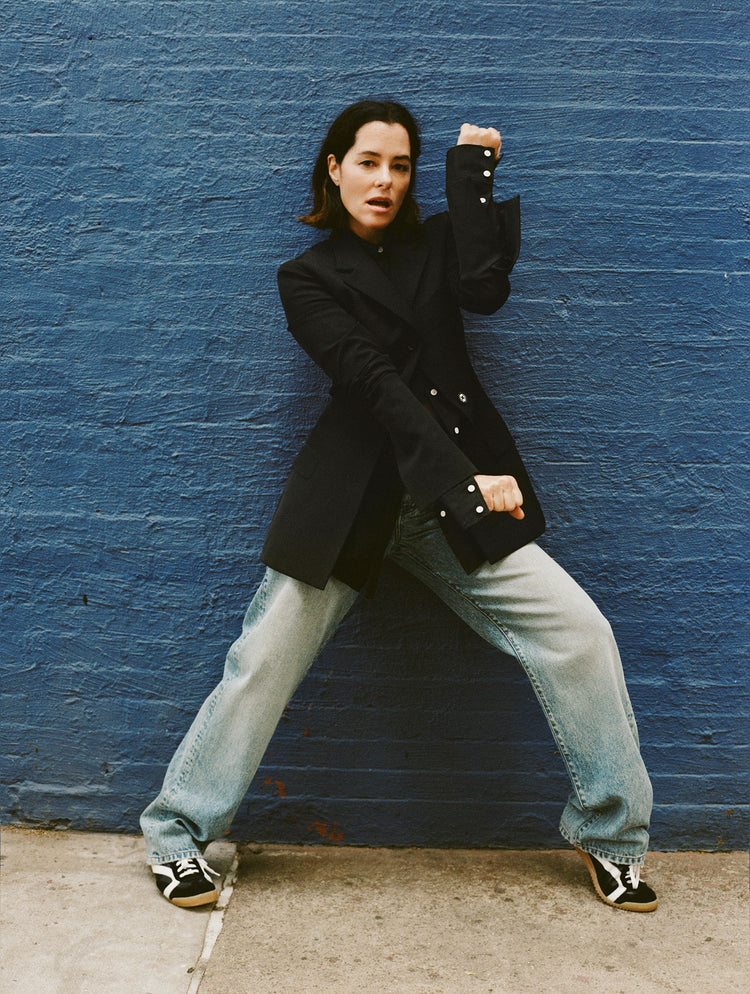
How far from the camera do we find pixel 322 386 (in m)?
2.99

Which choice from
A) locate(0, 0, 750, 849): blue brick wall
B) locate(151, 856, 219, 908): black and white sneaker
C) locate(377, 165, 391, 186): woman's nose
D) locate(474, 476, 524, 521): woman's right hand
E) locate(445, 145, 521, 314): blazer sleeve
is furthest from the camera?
locate(0, 0, 750, 849): blue brick wall

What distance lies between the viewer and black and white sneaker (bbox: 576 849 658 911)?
2.73m

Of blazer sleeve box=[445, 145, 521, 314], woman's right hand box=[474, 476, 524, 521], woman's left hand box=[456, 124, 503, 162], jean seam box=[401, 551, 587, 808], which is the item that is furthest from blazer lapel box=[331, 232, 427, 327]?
jean seam box=[401, 551, 587, 808]

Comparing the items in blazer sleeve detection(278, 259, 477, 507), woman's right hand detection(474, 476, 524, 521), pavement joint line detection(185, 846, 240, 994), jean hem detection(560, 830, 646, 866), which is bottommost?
pavement joint line detection(185, 846, 240, 994)

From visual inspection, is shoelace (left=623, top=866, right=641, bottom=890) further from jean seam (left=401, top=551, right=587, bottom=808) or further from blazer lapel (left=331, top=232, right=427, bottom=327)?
blazer lapel (left=331, top=232, right=427, bottom=327)

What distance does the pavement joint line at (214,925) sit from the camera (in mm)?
2375

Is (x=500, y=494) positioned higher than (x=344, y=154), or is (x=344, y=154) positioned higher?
(x=344, y=154)

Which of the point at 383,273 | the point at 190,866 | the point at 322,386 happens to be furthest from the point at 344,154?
the point at 190,866

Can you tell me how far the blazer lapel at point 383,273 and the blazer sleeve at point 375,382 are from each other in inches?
3.5

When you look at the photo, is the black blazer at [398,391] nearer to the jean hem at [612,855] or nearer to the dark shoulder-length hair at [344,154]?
the dark shoulder-length hair at [344,154]

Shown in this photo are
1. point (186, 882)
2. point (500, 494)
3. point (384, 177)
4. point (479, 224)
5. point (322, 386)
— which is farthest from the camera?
point (322, 386)

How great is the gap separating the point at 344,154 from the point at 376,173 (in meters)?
0.14

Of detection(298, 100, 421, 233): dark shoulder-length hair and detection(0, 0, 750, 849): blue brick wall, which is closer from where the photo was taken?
detection(298, 100, 421, 233): dark shoulder-length hair

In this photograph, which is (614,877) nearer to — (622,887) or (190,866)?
(622,887)
